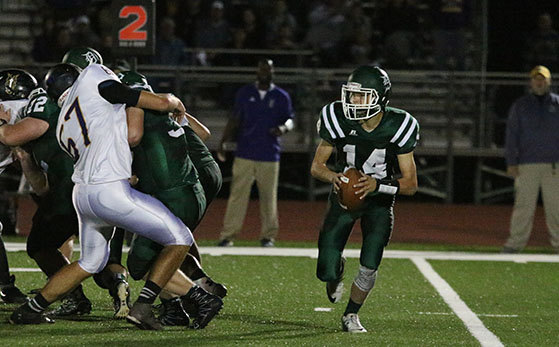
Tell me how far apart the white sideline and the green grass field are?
37 millimetres

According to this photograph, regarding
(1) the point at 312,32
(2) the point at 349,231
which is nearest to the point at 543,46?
(1) the point at 312,32

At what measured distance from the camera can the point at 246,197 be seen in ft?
37.8

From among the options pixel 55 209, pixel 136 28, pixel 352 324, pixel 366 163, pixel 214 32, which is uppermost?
pixel 136 28

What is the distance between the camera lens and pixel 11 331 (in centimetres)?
642

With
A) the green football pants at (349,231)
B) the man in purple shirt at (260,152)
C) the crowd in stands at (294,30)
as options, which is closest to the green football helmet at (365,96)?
the green football pants at (349,231)

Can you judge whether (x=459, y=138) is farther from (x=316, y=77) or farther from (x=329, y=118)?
(x=329, y=118)

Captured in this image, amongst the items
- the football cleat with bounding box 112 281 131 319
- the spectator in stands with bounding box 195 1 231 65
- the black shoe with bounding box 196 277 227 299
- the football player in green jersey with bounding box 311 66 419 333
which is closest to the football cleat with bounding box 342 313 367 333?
the football player in green jersey with bounding box 311 66 419 333

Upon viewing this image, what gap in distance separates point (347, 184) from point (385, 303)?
1746mm

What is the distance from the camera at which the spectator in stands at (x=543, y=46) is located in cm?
1645

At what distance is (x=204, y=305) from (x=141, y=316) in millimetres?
406

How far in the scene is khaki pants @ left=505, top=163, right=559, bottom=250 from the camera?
36.7 feet

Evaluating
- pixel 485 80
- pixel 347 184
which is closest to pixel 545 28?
pixel 485 80

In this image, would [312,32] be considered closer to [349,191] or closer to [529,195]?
[529,195]

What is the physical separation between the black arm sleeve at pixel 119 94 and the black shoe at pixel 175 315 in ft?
4.33
